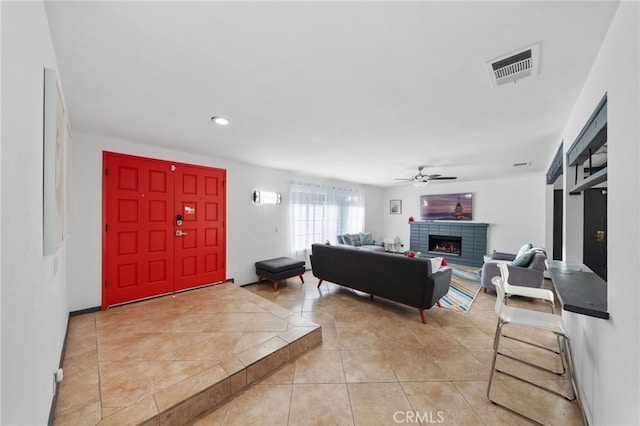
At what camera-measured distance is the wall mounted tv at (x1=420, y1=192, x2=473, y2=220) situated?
676 centimetres

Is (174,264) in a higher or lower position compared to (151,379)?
higher

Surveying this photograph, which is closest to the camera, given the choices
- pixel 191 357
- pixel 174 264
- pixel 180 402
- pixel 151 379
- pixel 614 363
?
pixel 614 363

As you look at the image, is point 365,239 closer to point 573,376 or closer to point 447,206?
point 447,206

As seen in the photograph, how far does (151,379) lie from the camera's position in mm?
1861

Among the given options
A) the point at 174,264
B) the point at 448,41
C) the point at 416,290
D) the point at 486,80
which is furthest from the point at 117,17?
the point at 416,290

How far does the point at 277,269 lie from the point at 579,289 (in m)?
3.73

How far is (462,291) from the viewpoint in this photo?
4.44m

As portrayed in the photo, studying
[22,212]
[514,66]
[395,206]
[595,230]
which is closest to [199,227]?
[22,212]

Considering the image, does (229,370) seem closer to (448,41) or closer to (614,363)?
(614,363)

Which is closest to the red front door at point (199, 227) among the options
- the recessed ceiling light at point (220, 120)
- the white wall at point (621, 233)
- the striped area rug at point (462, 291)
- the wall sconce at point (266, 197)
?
the wall sconce at point (266, 197)

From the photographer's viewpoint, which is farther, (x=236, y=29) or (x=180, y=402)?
(x=180, y=402)

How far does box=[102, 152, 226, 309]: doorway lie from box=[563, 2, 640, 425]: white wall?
442cm

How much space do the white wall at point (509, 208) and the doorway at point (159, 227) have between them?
6.17m

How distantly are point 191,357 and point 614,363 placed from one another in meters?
2.80
